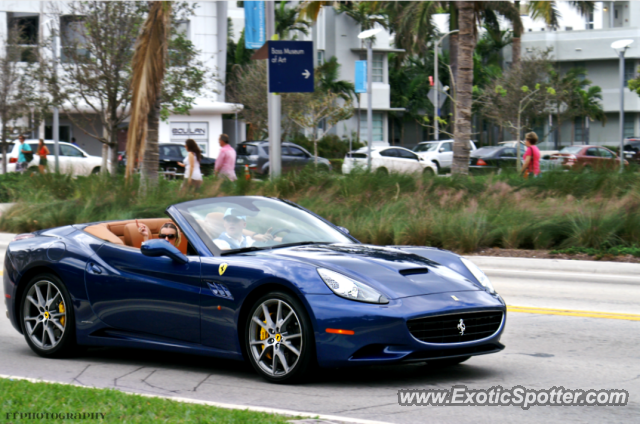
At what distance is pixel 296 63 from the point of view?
57.1 feet

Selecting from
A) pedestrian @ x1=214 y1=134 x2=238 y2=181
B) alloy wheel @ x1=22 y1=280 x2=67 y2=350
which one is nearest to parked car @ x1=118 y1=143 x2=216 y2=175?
pedestrian @ x1=214 y1=134 x2=238 y2=181

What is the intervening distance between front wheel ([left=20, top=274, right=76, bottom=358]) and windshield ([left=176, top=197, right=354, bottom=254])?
1307mm

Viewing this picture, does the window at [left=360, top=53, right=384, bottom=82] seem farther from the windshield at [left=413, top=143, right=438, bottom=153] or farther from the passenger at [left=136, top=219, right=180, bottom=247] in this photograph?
the passenger at [left=136, top=219, right=180, bottom=247]

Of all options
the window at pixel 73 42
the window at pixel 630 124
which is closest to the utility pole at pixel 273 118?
the window at pixel 73 42

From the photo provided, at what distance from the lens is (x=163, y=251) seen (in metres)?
6.20

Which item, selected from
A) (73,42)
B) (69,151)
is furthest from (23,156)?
(73,42)

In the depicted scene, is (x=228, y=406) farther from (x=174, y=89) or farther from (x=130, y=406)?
(x=174, y=89)

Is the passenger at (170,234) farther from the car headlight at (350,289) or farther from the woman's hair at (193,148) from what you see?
the woman's hair at (193,148)

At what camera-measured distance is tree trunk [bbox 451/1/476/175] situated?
19.4m

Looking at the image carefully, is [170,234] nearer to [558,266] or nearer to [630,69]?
[558,266]

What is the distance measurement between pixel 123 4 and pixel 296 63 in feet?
27.5

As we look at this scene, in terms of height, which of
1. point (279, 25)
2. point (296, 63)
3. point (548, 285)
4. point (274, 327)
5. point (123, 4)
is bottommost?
point (548, 285)

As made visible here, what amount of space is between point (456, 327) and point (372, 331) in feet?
2.04

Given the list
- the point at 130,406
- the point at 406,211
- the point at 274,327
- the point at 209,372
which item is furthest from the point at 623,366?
the point at 406,211
